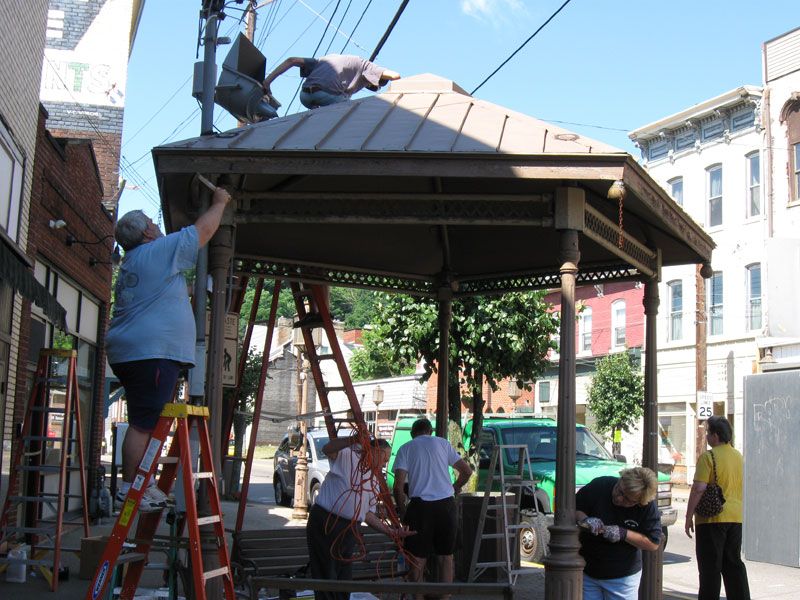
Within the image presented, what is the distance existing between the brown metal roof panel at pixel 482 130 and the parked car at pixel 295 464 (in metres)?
13.4

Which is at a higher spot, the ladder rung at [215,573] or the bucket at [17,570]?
the ladder rung at [215,573]

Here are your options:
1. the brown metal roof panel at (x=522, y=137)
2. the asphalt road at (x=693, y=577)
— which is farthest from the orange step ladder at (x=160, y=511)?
the asphalt road at (x=693, y=577)

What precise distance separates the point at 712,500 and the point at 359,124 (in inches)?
177

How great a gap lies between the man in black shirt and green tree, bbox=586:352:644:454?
29.5m

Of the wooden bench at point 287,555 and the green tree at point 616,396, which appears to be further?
the green tree at point 616,396

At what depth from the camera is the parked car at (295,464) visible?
2074 centimetres

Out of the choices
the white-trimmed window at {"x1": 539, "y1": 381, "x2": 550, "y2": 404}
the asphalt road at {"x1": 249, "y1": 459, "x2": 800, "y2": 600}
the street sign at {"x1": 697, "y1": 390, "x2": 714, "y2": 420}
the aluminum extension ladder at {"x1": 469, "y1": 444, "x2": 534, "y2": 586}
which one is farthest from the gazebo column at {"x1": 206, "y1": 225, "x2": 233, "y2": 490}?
the white-trimmed window at {"x1": 539, "y1": 381, "x2": 550, "y2": 404}

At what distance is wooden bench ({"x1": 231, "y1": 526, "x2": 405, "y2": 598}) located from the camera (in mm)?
8883

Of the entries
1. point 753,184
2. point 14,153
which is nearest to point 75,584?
point 14,153

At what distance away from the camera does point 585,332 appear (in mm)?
42500

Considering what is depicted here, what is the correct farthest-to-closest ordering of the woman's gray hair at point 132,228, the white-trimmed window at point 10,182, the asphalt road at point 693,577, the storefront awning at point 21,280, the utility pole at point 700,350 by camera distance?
the utility pole at point 700,350 → the asphalt road at point 693,577 → the white-trimmed window at point 10,182 → the storefront awning at point 21,280 → the woman's gray hair at point 132,228

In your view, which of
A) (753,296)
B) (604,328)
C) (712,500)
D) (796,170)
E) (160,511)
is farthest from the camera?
(604,328)

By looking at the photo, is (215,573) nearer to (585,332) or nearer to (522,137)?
(522,137)

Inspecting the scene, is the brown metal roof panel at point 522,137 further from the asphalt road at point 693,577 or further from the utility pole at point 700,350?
the utility pole at point 700,350
